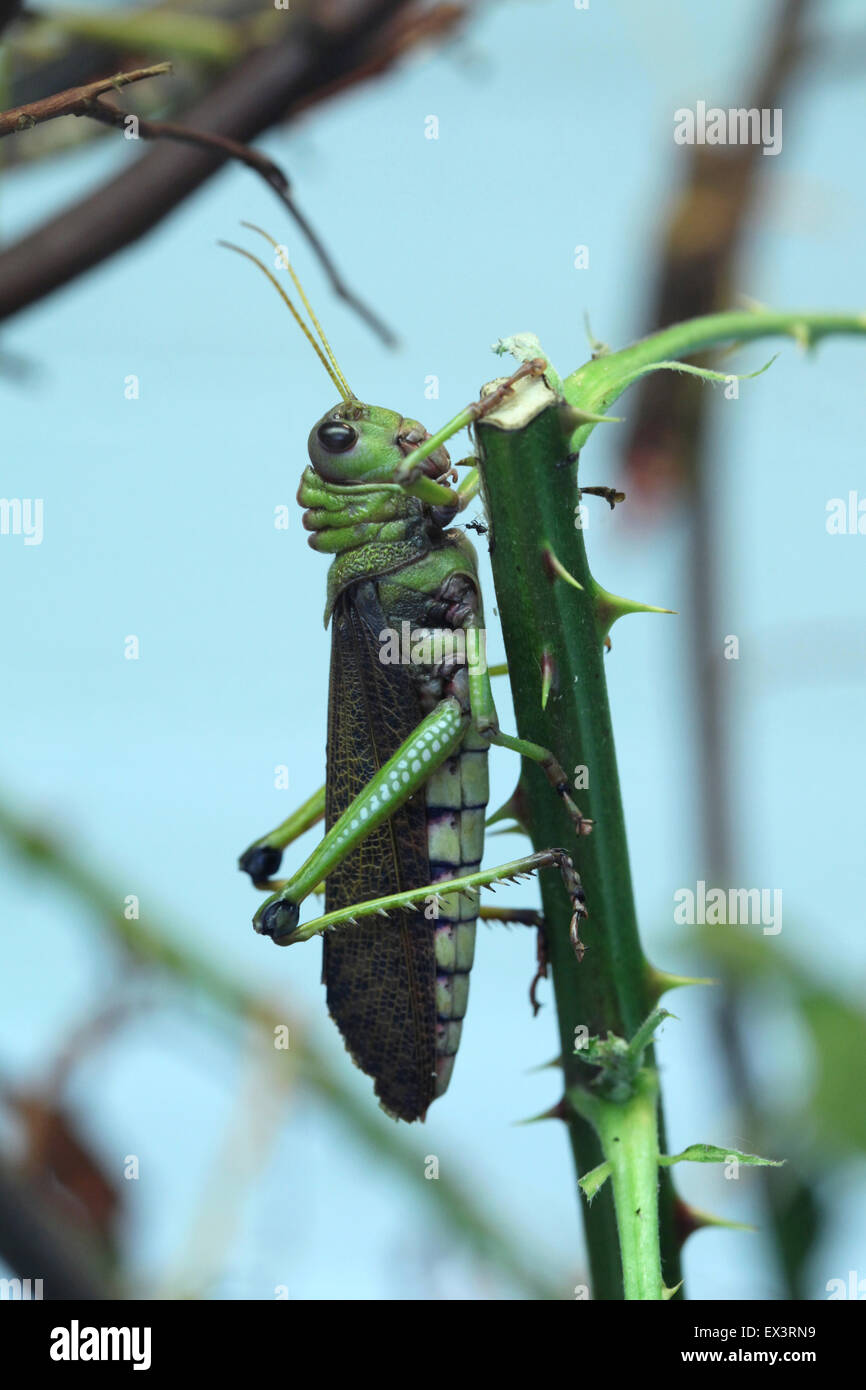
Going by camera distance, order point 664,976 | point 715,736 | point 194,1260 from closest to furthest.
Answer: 1. point 664,976
2. point 194,1260
3. point 715,736

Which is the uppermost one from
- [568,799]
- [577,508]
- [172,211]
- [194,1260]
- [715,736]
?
[172,211]

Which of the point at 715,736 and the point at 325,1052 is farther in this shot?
the point at 715,736

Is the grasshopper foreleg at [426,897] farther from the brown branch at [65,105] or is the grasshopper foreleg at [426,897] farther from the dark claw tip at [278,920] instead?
the brown branch at [65,105]

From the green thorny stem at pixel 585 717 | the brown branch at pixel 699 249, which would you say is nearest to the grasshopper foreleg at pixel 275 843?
the green thorny stem at pixel 585 717

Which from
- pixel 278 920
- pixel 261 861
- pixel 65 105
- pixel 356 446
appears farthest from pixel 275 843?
pixel 65 105

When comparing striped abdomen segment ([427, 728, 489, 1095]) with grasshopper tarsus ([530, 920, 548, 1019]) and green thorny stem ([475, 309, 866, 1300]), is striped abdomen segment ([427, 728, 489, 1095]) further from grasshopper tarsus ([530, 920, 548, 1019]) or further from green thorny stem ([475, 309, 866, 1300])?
green thorny stem ([475, 309, 866, 1300])

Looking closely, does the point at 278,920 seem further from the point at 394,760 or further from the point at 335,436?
the point at 335,436

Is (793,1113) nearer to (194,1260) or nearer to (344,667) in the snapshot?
(194,1260)
